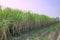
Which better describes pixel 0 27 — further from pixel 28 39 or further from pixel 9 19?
pixel 28 39

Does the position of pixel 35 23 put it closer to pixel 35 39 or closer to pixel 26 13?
pixel 26 13

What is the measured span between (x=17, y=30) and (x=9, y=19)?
833 mm

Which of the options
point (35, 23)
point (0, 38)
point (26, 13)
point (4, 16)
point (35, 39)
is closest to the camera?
point (0, 38)

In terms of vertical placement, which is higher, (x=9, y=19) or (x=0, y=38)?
(x=9, y=19)

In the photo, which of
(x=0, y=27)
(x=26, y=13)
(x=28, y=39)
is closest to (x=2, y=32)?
(x=0, y=27)

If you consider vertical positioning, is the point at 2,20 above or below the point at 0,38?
above

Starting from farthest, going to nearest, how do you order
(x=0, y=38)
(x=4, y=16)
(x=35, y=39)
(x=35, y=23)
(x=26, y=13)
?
(x=35, y=23), (x=26, y=13), (x=35, y=39), (x=4, y=16), (x=0, y=38)

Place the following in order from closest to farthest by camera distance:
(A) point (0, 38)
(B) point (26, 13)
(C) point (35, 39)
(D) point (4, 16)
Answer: (A) point (0, 38)
(D) point (4, 16)
(C) point (35, 39)
(B) point (26, 13)

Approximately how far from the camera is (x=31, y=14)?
10859mm

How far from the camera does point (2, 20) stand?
7.21m

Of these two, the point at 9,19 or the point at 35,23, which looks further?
the point at 35,23

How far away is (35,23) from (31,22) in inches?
28.1

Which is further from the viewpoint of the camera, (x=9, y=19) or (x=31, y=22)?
(x=31, y=22)

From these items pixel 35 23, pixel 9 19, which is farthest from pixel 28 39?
pixel 35 23
